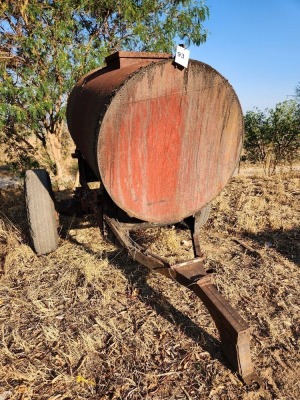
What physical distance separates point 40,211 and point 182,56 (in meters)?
2.44

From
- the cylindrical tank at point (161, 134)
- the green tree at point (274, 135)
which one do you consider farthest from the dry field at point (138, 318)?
the green tree at point (274, 135)

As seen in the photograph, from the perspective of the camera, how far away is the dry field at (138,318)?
232 centimetres

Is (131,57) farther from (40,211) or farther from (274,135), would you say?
(274,135)

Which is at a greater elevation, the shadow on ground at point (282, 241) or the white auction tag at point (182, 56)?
the white auction tag at point (182, 56)

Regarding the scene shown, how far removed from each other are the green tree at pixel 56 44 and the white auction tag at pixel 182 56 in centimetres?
363

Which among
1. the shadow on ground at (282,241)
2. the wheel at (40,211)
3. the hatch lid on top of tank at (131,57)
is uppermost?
the hatch lid on top of tank at (131,57)

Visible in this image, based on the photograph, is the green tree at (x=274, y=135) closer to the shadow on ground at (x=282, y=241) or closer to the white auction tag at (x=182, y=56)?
the shadow on ground at (x=282, y=241)

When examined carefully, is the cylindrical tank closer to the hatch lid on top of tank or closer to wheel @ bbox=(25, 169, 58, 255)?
the hatch lid on top of tank

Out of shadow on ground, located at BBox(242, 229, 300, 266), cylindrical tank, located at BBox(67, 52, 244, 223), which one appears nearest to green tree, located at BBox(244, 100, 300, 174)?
shadow on ground, located at BBox(242, 229, 300, 266)

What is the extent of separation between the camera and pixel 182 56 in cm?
246

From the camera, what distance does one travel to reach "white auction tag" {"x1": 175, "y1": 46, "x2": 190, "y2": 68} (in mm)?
2414

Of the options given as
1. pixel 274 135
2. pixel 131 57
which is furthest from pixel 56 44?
pixel 274 135

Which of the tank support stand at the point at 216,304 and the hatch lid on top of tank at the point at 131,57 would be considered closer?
the tank support stand at the point at 216,304

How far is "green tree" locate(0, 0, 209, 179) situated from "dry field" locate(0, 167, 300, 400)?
2.33m
